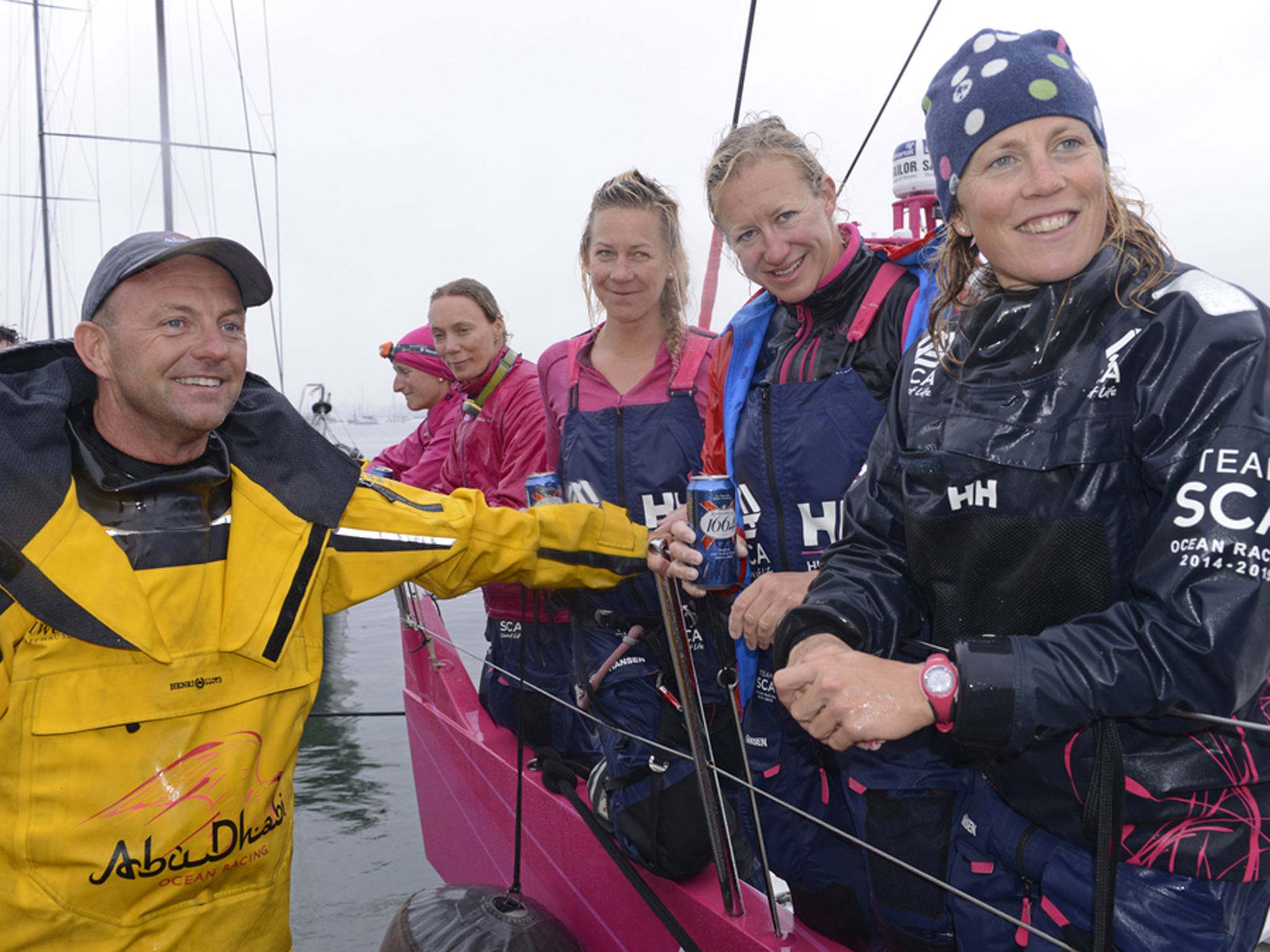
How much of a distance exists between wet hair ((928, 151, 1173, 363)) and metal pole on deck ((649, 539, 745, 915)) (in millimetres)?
705

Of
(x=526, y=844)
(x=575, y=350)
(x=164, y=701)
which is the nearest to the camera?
(x=164, y=701)

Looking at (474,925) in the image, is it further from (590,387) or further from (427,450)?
(427,450)

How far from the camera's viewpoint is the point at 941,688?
1.03 metres

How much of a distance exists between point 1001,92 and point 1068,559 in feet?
2.07

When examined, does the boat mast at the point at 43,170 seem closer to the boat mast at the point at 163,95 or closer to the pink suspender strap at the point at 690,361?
the boat mast at the point at 163,95

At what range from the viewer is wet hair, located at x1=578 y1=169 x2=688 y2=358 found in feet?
7.80

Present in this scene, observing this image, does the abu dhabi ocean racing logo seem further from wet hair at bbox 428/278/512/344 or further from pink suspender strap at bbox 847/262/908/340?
wet hair at bbox 428/278/512/344

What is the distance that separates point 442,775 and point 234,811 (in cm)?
197

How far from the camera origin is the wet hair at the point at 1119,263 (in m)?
1.11

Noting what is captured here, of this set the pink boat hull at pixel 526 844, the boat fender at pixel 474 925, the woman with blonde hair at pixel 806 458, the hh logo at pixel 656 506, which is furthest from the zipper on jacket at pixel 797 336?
the boat fender at pixel 474 925

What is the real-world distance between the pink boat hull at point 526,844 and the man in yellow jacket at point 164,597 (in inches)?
30.7

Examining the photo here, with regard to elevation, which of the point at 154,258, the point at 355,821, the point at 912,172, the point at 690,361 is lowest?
the point at 355,821

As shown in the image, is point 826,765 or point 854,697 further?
point 826,765

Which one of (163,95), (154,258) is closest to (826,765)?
(154,258)
